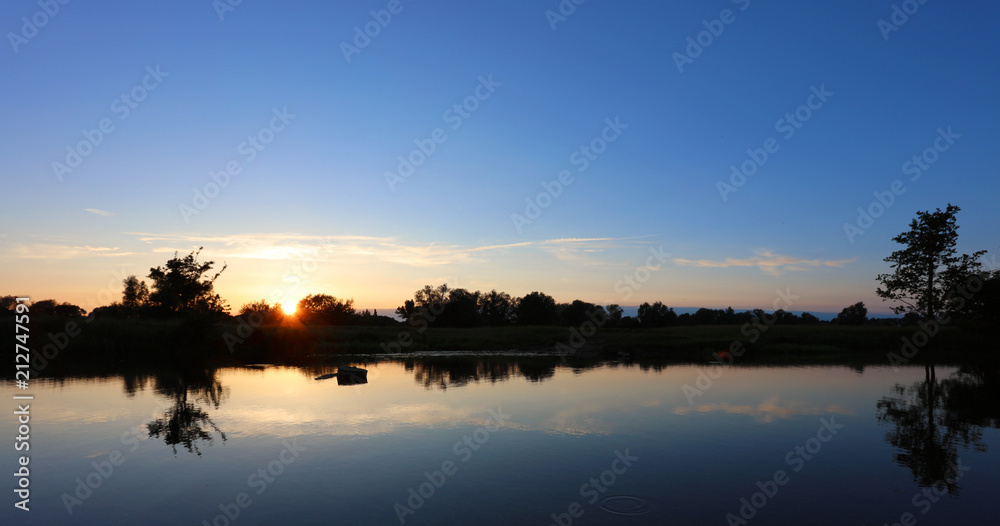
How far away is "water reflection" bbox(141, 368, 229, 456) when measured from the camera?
16359mm

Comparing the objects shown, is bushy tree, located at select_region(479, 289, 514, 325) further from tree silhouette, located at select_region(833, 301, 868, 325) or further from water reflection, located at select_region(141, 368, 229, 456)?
water reflection, located at select_region(141, 368, 229, 456)

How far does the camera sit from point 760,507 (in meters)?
10.6

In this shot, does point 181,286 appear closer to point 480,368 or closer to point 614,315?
point 480,368

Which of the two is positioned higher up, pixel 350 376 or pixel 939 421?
pixel 350 376

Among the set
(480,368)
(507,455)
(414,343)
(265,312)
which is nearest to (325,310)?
(265,312)

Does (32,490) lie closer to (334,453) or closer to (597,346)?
(334,453)

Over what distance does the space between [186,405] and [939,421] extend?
2703 cm

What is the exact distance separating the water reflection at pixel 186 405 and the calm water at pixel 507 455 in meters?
0.12

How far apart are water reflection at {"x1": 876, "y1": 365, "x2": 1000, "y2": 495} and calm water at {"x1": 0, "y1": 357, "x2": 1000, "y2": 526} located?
100 mm

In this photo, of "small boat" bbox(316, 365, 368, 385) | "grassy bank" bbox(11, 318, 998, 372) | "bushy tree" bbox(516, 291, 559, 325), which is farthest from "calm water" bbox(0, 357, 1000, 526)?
"bushy tree" bbox(516, 291, 559, 325)

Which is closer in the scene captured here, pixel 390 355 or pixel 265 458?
pixel 265 458

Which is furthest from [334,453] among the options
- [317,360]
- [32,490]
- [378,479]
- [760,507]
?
[317,360]

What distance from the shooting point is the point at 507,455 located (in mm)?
14289

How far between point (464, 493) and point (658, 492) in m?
3.86
